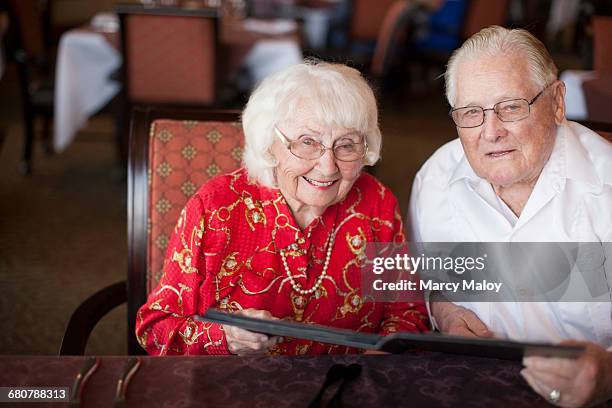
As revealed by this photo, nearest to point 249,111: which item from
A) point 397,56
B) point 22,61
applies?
point 22,61

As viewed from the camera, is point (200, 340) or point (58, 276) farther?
point (58, 276)

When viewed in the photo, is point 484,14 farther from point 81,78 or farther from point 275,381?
point 275,381

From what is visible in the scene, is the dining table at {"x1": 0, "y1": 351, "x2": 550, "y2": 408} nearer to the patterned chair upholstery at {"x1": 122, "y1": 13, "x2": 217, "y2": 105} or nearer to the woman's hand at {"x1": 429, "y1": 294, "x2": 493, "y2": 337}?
the woman's hand at {"x1": 429, "y1": 294, "x2": 493, "y2": 337}

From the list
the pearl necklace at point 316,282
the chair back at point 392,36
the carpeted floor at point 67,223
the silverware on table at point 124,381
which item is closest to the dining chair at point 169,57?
the carpeted floor at point 67,223

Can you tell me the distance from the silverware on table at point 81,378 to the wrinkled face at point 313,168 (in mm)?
606

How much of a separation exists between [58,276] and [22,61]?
1.64 m

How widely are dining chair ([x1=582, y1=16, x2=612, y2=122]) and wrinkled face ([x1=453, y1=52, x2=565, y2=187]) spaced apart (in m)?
1.49

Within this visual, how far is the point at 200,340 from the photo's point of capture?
154 centimetres

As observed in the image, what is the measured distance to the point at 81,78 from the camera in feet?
14.1

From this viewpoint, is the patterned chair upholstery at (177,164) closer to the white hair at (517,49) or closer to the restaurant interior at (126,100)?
the restaurant interior at (126,100)

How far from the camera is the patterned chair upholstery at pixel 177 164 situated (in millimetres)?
1854

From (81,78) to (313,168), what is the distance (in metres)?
3.09

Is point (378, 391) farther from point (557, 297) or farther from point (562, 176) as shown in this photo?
point (562, 176)

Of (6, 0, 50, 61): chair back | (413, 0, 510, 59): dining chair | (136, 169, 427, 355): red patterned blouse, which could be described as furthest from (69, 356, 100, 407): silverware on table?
(413, 0, 510, 59): dining chair
